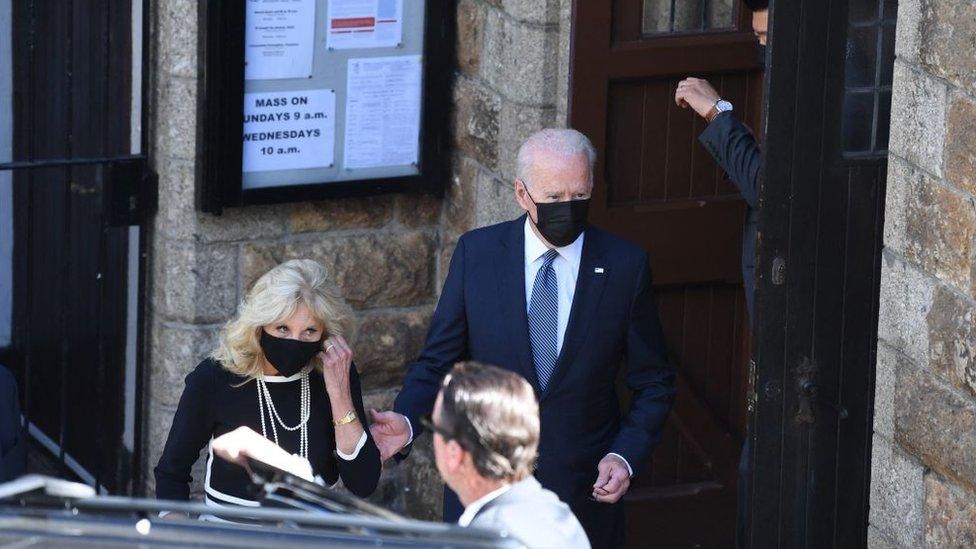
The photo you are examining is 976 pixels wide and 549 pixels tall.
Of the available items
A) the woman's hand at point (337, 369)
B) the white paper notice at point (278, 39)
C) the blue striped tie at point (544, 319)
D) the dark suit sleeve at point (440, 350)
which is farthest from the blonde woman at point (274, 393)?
the white paper notice at point (278, 39)

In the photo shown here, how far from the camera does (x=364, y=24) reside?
6.12m

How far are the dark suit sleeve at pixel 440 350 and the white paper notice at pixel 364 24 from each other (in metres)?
1.28

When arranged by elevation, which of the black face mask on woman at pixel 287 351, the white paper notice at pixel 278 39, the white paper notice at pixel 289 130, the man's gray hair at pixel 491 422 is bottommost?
the black face mask on woman at pixel 287 351

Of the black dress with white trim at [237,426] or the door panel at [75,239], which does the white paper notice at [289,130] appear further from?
the black dress with white trim at [237,426]

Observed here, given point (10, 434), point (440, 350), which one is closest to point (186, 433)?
point (10, 434)

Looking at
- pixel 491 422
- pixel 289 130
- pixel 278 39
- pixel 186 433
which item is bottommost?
pixel 186 433

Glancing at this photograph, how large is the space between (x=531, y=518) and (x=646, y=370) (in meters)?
1.73

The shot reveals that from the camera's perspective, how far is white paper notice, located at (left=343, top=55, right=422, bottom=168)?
6.18m

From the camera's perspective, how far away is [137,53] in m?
5.97

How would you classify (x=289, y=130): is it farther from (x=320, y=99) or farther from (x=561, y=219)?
(x=561, y=219)

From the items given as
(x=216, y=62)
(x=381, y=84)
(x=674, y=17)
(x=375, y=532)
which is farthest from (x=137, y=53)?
(x=375, y=532)

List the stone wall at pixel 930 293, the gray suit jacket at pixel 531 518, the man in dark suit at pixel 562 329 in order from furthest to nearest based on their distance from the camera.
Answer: the man in dark suit at pixel 562 329, the stone wall at pixel 930 293, the gray suit jacket at pixel 531 518

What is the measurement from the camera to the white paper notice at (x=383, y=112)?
6176mm

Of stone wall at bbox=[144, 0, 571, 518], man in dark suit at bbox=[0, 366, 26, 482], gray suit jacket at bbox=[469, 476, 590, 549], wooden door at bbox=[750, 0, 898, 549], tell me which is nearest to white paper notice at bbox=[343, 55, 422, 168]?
stone wall at bbox=[144, 0, 571, 518]
